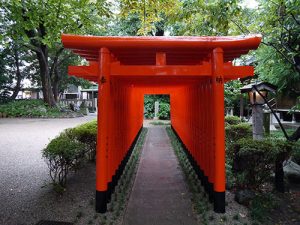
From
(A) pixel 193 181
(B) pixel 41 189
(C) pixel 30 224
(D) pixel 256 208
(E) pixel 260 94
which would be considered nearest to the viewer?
(C) pixel 30 224

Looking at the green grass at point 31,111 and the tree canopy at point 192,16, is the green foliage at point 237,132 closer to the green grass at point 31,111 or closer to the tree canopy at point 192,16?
the tree canopy at point 192,16

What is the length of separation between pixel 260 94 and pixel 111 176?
15.6 ft

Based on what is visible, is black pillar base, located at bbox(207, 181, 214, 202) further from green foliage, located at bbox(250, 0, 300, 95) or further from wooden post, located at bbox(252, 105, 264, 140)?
green foliage, located at bbox(250, 0, 300, 95)

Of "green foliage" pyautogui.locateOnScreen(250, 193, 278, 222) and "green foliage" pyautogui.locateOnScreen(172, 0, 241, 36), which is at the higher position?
"green foliage" pyautogui.locateOnScreen(172, 0, 241, 36)

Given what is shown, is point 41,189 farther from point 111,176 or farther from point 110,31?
point 110,31

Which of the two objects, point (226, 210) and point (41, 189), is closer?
point (226, 210)

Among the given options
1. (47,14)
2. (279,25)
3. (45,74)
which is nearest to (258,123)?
(279,25)

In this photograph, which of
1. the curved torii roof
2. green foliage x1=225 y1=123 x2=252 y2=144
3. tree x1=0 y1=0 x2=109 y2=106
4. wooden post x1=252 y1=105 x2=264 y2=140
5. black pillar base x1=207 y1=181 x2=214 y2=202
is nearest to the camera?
the curved torii roof

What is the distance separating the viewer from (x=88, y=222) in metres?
4.05

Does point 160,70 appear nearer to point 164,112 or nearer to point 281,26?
point 281,26

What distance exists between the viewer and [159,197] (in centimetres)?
512

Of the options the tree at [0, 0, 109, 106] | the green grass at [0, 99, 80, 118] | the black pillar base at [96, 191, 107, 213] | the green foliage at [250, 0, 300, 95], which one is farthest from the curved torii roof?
the green grass at [0, 99, 80, 118]

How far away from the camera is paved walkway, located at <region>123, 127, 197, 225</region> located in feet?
13.7

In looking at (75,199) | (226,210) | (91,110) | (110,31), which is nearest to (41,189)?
(75,199)
